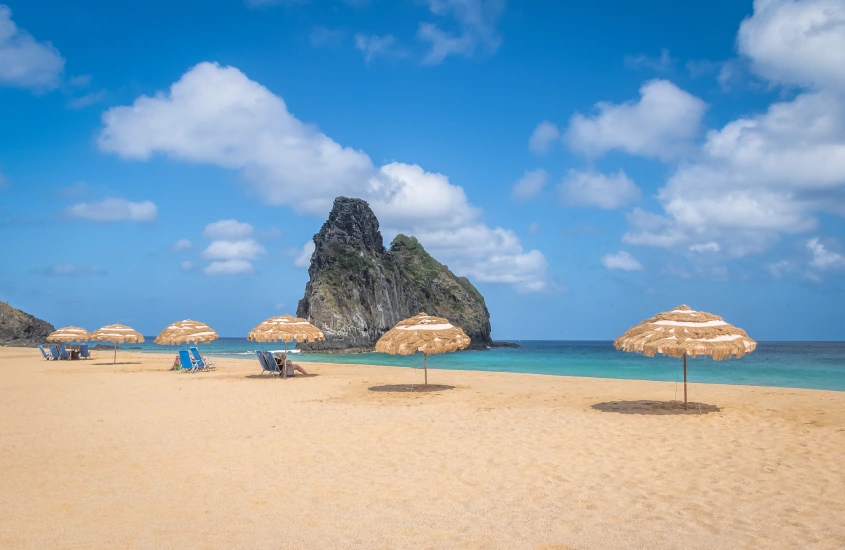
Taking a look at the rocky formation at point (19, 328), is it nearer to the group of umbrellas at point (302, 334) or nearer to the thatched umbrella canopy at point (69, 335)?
the thatched umbrella canopy at point (69, 335)

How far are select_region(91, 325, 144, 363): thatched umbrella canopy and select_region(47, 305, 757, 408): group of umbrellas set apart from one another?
4.24m

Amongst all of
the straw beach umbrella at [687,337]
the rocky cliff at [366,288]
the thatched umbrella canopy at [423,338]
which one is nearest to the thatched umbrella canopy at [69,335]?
the thatched umbrella canopy at [423,338]

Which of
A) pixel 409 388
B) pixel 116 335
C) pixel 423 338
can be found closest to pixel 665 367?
pixel 409 388

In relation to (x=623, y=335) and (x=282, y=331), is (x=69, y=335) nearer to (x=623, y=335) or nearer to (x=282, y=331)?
(x=282, y=331)

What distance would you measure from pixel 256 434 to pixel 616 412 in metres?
6.48

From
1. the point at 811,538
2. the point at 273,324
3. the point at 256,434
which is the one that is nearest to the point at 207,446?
the point at 256,434

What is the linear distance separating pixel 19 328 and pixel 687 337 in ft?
230

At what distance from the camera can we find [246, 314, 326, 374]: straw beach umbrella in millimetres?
18078

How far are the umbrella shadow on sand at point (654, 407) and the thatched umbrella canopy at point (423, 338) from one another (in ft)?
11.8

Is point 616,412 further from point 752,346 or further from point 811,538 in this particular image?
point 811,538

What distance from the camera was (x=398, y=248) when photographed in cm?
9531

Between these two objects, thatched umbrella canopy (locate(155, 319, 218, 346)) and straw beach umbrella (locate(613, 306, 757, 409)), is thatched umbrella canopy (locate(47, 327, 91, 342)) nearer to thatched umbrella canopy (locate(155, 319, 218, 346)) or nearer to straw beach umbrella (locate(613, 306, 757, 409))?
thatched umbrella canopy (locate(155, 319, 218, 346))

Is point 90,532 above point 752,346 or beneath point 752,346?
beneath

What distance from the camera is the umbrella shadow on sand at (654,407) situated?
10.7 metres
